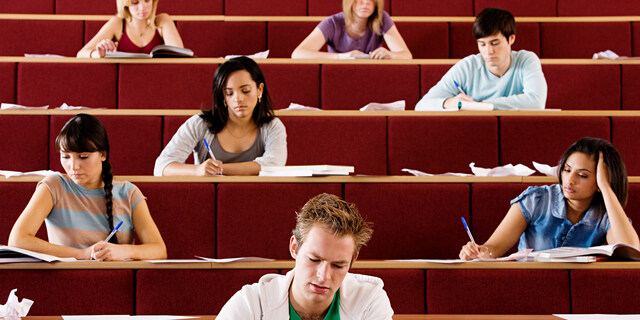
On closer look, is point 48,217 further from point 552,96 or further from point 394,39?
point 552,96

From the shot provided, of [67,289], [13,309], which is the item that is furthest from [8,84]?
[13,309]

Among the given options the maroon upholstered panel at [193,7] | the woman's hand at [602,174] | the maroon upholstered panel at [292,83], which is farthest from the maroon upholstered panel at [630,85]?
the maroon upholstered panel at [193,7]

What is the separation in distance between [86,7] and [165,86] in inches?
29.1

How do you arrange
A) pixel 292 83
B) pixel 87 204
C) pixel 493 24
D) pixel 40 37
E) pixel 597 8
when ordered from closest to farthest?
1. pixel 87 204
2. pixel 493 24
3. pixel 292 83
4. pixel 40 37
5. pixel 597 8

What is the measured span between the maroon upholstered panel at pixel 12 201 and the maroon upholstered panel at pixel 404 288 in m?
0.63

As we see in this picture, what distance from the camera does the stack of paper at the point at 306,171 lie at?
1418 mm

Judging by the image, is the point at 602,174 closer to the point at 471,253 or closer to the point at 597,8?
the point at 471,253

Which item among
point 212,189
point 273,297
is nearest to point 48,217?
point 212,189

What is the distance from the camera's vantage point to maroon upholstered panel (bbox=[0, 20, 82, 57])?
219cm

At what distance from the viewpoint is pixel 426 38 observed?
2.29 metres

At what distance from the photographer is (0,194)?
55.1 inches

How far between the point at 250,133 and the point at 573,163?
67 cm

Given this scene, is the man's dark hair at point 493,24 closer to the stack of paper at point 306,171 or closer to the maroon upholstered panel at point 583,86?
the maroon upholstered panel at point 583,86

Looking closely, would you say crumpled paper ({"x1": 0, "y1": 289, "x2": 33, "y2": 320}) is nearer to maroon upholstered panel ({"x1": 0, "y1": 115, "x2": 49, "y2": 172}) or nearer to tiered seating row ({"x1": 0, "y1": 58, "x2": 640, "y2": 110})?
maroon upholstered panel ({"x1": 0, "y1": 115, "x2": 49, "y2": 172})
